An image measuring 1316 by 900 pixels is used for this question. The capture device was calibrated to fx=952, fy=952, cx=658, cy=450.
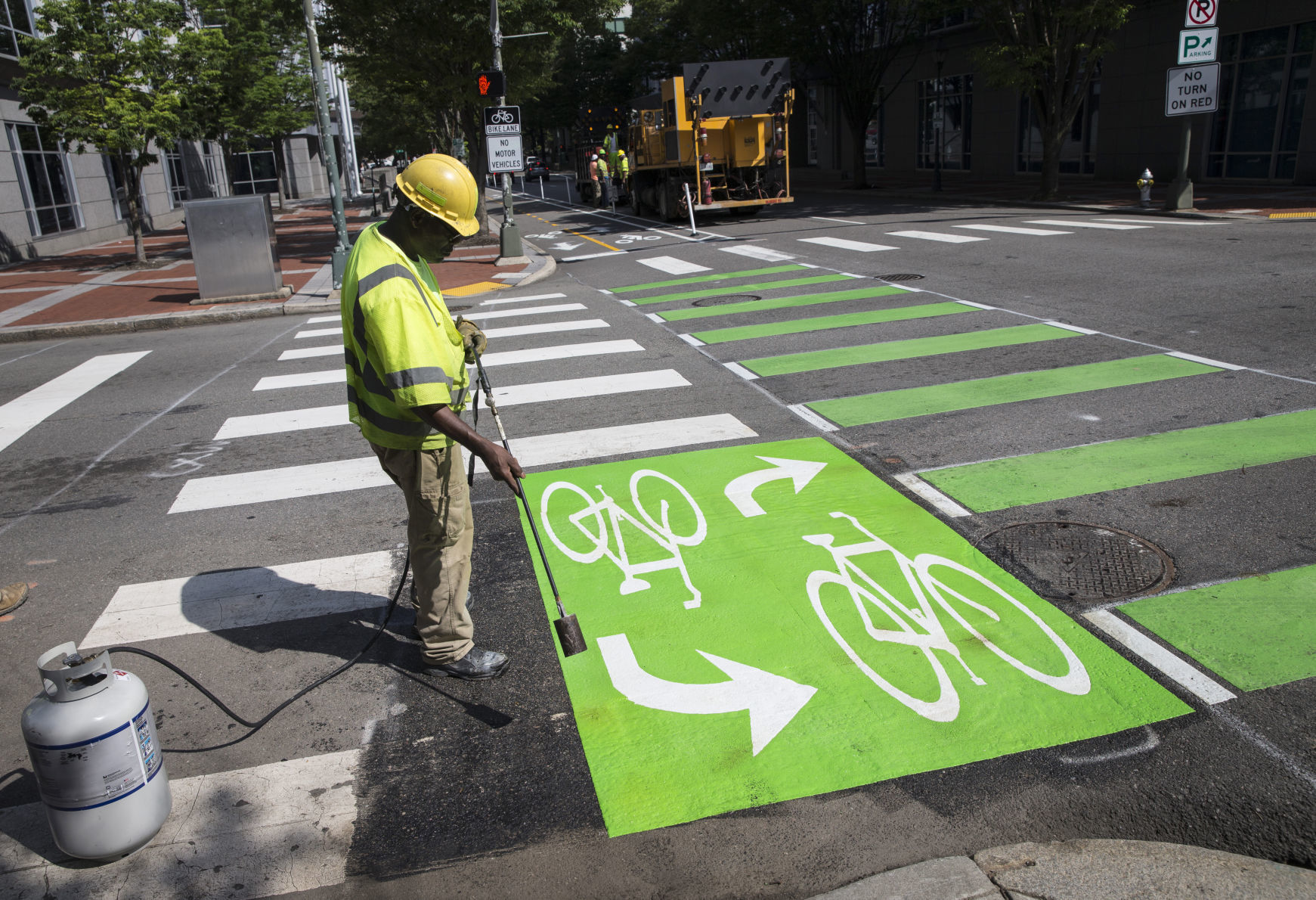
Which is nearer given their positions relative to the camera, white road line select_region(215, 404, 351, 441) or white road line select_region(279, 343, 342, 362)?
white road line select_region(215, 404, 351, 441)

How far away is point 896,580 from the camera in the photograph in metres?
4.70

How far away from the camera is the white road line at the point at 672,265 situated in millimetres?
16141

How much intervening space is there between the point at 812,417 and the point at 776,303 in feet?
16.9

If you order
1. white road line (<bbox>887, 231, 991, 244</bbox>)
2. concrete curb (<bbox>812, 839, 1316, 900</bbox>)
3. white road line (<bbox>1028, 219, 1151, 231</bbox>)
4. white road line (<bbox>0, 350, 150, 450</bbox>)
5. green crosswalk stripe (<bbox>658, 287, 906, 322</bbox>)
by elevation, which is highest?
white road line (<bbox>1028, 219, 1151, 231</bbox>)

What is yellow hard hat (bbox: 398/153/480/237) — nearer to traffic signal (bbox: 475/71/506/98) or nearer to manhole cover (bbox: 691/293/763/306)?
manhole cover (bbox: 691/293/763/306)

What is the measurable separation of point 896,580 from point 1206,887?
2063 millimetres

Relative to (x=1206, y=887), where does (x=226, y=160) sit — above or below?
above

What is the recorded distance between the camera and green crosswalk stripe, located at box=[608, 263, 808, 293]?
48.6 feet

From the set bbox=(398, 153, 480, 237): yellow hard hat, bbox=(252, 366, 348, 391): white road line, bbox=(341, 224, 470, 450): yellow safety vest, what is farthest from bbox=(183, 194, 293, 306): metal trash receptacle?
bbox=(398, 153, 480, 237): yellow hard hat

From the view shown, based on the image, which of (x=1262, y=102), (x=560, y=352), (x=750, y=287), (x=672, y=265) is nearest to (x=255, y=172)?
(x=672, y=265)

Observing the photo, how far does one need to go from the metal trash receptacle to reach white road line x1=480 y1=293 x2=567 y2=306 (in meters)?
3.68

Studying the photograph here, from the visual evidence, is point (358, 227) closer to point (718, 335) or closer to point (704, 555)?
point (718, 335)

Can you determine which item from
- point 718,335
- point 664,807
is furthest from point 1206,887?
point 718,335

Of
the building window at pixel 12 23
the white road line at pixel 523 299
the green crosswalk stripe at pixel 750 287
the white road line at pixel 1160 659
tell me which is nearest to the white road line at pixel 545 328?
the green crosswalk stripe at pixel 750 287
